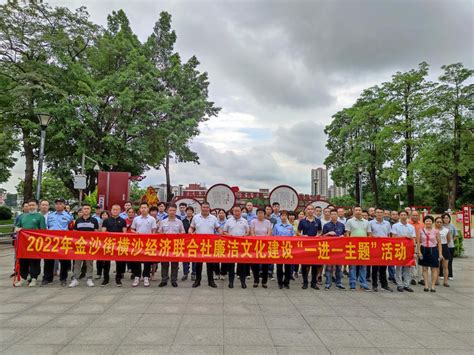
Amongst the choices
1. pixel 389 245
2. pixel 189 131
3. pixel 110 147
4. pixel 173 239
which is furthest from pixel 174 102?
pixel 389 245

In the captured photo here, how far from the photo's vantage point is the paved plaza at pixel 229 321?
382cm

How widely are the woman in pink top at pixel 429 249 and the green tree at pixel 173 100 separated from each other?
15663 millimetres

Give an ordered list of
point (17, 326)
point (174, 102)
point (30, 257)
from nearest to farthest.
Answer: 1. point (17, 326)
2. point (30, 257)
3. point (174, 102)

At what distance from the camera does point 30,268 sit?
6.59 m

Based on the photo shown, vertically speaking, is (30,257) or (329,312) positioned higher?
(30,257)

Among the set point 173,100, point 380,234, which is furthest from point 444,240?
point 173,100

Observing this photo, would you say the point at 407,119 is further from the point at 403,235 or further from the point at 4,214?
the point at 4,214

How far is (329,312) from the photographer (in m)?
5.17

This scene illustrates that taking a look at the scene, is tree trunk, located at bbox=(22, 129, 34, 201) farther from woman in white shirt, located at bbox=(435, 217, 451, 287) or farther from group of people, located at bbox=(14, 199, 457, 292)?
woman in white shirt, located at bbox=(435, 217, 451, 287)

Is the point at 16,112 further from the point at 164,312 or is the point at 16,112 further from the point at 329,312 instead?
the point at 329,312

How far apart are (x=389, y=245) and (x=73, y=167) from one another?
60.1 feet

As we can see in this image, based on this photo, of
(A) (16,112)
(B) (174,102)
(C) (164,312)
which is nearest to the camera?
(C) (164,312)

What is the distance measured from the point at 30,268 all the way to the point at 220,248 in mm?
3882

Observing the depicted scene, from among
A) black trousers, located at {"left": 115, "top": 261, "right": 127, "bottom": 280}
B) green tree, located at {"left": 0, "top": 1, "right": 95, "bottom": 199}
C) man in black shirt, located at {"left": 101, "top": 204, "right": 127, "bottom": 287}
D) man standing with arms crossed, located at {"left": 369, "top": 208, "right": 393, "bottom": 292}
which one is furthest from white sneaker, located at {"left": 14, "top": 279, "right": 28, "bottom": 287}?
green tree, located at {"left": 0, "top": 1, "right": 95, "bottom": 199}
